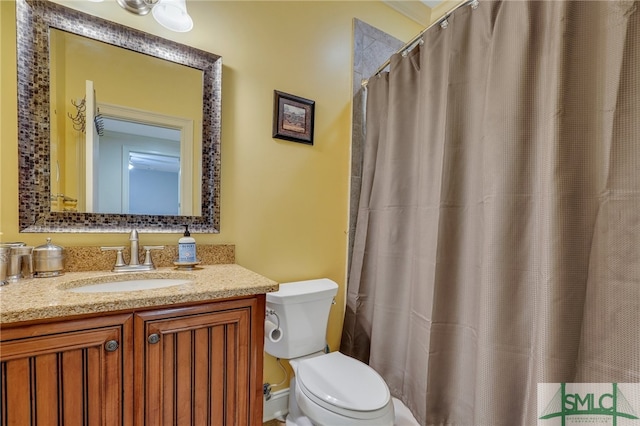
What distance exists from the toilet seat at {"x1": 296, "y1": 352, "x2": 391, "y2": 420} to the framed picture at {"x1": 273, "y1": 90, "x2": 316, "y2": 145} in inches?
47.6

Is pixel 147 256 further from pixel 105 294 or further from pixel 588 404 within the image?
pixel 588 404

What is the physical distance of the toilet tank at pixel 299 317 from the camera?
1.36 metres

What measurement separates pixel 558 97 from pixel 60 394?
65.0 inches

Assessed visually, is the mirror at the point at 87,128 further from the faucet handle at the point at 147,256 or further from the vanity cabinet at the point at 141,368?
the vanity cabinet at the point at 141,368

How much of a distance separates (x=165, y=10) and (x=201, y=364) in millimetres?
1413

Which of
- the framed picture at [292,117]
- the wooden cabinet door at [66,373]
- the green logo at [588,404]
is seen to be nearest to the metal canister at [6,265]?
the wooden cabinet door at [66,373]

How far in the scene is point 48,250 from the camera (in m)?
0.99

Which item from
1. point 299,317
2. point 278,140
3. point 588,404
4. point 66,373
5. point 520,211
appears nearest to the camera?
point 66,373

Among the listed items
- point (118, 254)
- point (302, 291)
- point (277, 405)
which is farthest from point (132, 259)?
point (277, 405)

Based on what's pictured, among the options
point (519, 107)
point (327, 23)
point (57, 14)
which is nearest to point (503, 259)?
point (519, 107)

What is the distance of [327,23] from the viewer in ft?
5.64

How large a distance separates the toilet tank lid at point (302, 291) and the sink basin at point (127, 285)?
1.45ft

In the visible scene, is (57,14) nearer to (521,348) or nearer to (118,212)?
(118,212)

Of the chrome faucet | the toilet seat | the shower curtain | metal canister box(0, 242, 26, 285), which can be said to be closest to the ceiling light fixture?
the chrome faucet
